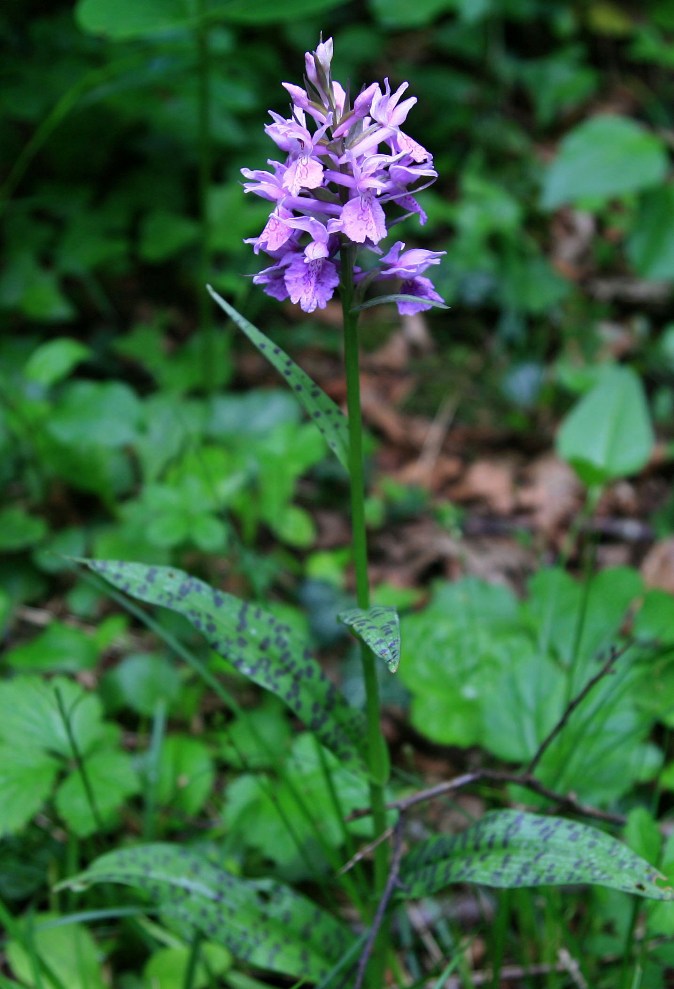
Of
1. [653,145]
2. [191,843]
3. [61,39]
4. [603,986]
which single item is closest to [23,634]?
[191,843]

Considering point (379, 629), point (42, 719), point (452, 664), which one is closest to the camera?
point (379, 629)

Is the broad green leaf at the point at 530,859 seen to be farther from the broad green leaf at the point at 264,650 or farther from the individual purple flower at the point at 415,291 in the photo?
the individual purple flower at the point at 415,291

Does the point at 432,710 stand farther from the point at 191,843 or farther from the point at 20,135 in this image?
the point at 20,135

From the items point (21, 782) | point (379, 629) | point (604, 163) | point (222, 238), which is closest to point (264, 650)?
point (379, 629)

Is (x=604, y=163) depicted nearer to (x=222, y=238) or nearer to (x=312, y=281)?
(x=222, y=238)

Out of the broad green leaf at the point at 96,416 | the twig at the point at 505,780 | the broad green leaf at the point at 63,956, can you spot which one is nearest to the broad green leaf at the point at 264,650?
the twig at the point at 505,780
